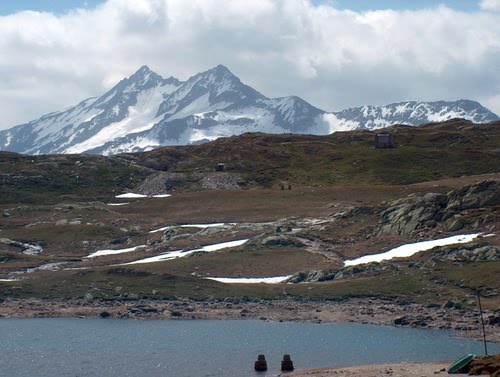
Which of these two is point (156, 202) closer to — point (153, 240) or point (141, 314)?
point (153, 240)

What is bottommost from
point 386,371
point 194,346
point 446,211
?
point 386,371

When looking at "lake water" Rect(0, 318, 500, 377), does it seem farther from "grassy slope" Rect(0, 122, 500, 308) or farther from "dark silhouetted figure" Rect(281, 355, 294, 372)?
"grassy slope" Rect(0, 122, 500, 308)

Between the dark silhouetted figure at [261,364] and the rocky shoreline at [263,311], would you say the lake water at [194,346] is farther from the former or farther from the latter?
the rocky shoreline at [263,311]

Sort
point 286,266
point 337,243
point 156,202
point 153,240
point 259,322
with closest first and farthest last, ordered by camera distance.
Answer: point 259,322 → point 286,266 → point 337,243 → point 153,240 → point 156,202

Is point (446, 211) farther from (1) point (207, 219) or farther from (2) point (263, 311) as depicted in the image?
(1) point (207, 219)

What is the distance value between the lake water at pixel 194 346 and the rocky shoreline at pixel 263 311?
2.34 m

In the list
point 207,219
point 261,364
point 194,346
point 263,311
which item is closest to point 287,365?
point 261,364

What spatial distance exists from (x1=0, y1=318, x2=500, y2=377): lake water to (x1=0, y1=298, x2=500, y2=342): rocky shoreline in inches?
92.1

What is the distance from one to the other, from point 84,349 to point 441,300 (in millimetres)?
36560

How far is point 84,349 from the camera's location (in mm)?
78125

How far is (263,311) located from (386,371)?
110ft

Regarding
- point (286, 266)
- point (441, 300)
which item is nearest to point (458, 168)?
point (286, 266)

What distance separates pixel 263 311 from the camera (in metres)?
97.6

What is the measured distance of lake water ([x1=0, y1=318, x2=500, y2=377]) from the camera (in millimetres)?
70375
